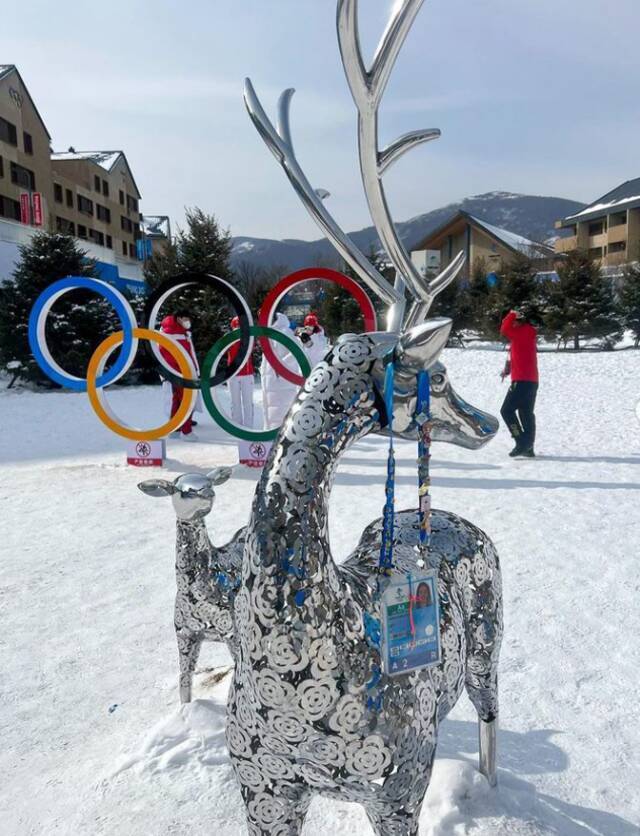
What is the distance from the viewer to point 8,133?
23.3m

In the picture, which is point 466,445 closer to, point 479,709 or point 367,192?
point 367,192

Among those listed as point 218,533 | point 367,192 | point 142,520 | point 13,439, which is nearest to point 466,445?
point 367,192

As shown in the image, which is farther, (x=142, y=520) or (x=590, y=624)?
(x=142, y=520)

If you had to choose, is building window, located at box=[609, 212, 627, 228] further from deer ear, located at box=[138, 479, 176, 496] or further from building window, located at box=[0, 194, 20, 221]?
deer ear, located at box=[138, 479, 176, 496]

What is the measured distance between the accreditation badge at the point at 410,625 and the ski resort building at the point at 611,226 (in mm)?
35784

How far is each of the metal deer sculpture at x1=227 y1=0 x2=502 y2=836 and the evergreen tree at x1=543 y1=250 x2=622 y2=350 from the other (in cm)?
1922

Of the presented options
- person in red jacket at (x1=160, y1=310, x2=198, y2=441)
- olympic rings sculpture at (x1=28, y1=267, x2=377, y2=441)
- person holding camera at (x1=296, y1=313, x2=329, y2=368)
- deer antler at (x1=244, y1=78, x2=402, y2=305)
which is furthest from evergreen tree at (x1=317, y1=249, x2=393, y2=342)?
deer antler at (x1=244, y1=78, x2=402, y2=305)

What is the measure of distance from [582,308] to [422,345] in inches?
771

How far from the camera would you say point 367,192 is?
1.73 m

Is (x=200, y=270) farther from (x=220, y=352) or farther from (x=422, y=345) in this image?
(x=422, y=345)

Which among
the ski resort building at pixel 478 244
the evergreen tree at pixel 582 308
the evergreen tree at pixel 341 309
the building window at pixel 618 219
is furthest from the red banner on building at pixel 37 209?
the building window at pixel 618 219

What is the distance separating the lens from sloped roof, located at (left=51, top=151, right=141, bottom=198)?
103 ft

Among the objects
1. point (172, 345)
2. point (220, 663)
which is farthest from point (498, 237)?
point (220, 663)

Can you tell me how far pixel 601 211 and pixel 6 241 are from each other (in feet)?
102
